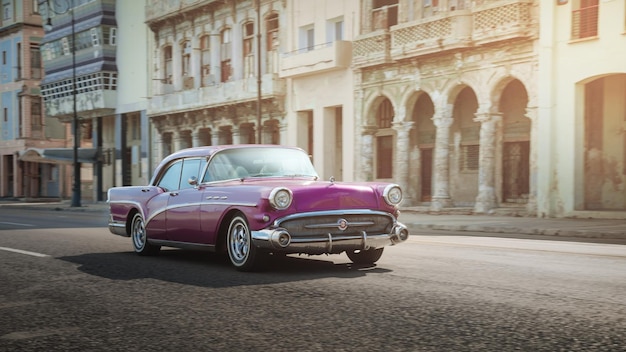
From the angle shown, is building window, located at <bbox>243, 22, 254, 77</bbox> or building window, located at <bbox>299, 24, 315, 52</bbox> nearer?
building window, located at <bbox>299, 24, 315, 52</bbox>

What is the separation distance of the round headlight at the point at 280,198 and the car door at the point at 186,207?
4.55ft

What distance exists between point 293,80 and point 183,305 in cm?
2856

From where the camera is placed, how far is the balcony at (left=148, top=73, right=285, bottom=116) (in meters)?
34.7

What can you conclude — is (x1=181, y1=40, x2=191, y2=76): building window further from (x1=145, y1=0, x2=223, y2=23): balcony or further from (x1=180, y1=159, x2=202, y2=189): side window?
(x1=180, y1=159, x2=202, y2=189): side window

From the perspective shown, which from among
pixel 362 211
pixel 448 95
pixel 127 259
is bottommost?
pixel 127 259

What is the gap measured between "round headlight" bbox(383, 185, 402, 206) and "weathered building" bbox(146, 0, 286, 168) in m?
24.3

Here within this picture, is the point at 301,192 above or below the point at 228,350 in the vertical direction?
above

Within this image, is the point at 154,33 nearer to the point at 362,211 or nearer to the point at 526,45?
the point at 526,45

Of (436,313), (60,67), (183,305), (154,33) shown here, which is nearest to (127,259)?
(183,305)

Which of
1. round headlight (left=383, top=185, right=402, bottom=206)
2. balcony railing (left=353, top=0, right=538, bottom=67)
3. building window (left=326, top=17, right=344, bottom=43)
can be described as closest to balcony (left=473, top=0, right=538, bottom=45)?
balcony railing (left=353, top=0, right=538, bottom=67)

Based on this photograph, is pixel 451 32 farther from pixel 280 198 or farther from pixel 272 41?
pixel 280 198

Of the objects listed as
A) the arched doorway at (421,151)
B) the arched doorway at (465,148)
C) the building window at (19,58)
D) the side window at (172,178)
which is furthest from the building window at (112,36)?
the side window at (172,178)

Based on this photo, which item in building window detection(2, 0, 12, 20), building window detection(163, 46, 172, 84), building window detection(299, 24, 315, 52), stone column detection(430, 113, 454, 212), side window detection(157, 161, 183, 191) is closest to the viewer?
side window detection(157, 161, 183, 191)

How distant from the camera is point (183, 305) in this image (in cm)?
620
